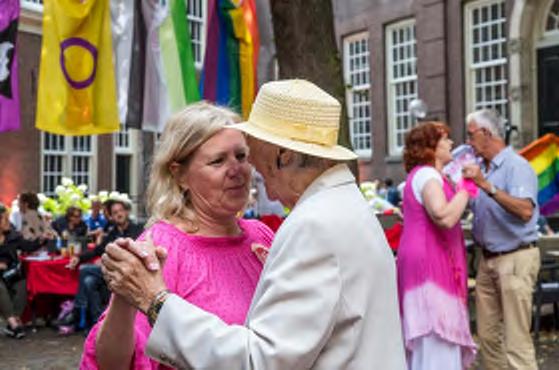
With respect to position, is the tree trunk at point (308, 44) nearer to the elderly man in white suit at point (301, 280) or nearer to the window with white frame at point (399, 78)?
the elderly man in white suit at point (301, 280)

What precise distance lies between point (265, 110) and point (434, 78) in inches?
718

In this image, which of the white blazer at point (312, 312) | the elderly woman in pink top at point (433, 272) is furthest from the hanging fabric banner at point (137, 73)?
the white blazer at point (312, 312)

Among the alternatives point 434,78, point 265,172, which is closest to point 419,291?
point 265,172

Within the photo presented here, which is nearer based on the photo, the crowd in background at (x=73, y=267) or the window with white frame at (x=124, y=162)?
the crowd in background at (x=73, y=267)

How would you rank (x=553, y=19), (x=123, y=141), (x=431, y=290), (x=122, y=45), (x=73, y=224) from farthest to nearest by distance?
(x=123, y=141) → (x=553, y=19) → (x=73, y=224) → (x=122, y=45) → (x=431, y=290)

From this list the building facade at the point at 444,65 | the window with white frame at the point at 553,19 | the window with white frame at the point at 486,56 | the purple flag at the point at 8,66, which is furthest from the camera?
the window with white frame at the point at 486,56

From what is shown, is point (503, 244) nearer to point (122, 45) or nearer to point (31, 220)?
point (122, 45)

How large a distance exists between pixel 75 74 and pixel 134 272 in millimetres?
6274

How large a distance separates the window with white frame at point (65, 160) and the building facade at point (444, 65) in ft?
28.8

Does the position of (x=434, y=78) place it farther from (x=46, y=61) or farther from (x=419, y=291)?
(x=419, y=291)

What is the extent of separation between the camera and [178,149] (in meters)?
2.43

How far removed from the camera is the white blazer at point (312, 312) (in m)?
1.72

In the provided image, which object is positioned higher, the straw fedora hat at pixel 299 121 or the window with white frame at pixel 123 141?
the window with white frame at pixel 123 141

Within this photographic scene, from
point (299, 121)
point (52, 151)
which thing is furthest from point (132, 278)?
point (52, 151)
